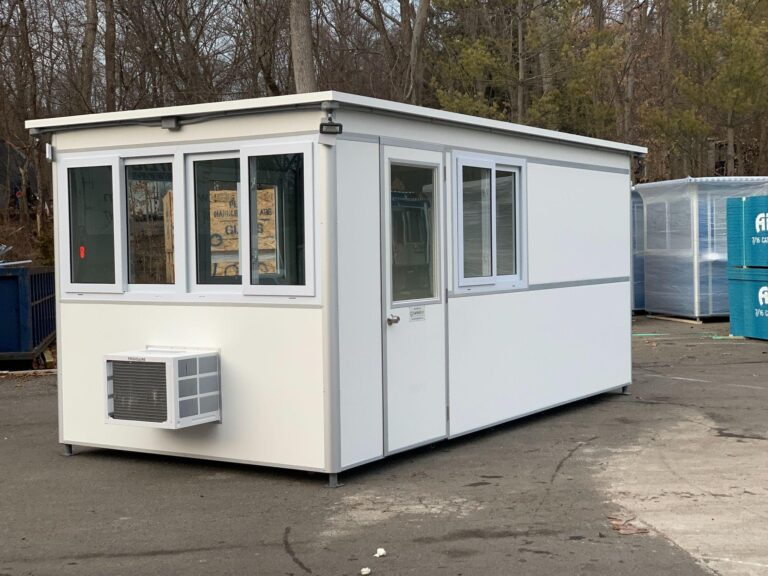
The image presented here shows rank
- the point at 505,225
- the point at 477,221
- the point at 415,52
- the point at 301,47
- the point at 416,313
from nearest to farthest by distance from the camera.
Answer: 1. the point at 416,313
2. the point at 477,221
3. the point at 505,225
4. the point at 301,47
5. the point at 415,52

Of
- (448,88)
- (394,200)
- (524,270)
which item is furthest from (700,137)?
(394,200)

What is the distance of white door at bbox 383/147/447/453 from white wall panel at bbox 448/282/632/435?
10.2 inches

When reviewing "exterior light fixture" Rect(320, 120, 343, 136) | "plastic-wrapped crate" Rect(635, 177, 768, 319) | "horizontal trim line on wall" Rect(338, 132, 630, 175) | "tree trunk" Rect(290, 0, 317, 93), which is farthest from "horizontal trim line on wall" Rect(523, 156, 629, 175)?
"plastic-wrapped crate" Rect(635, 177, 768, 319)

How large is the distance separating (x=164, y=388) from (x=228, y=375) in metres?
0.54

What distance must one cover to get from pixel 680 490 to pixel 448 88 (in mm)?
18706

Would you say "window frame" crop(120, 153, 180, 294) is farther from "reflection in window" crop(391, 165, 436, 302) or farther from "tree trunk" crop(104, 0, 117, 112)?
"tree trunk" crop(104, 0, 117, 112)

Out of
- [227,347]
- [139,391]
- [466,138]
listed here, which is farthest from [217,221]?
[466,138]

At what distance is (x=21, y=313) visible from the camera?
44.4 feet

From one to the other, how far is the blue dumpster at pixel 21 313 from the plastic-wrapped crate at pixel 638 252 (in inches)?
469

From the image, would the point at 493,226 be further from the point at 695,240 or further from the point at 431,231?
the point at 695,240

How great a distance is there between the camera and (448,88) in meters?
24.6

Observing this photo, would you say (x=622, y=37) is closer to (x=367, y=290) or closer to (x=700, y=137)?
(x=700, y=137)

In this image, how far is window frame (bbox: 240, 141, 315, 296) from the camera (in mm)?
7203

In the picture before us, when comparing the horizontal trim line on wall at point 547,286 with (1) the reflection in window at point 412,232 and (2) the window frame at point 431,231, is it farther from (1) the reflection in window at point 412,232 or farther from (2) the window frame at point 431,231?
(1) the reflection in window at point 412,232
